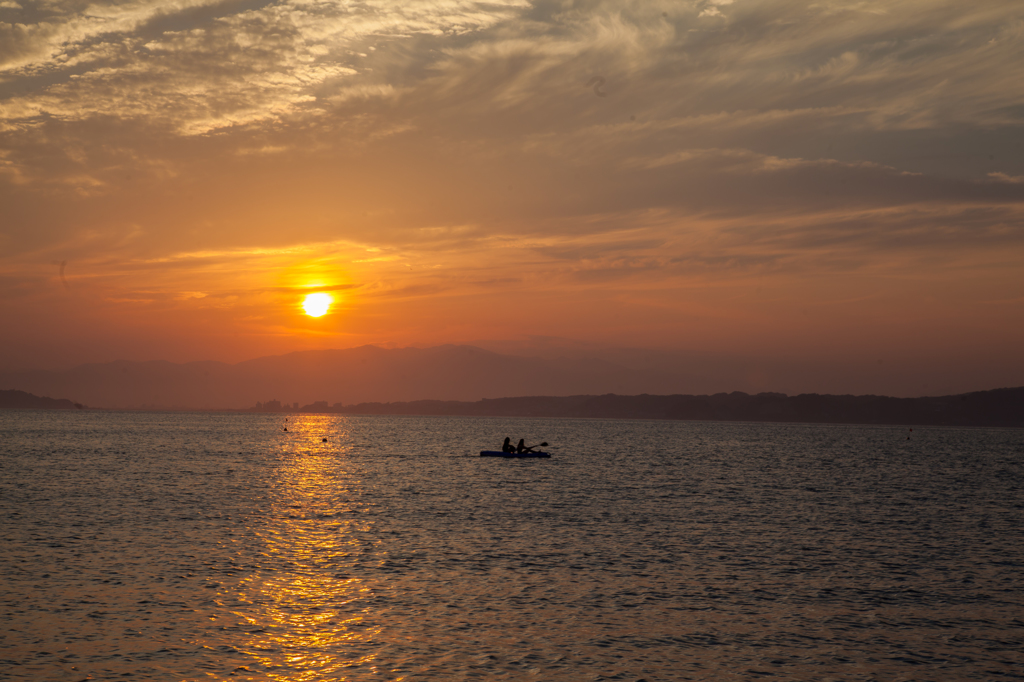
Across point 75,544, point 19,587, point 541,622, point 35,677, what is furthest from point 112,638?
point 75,544

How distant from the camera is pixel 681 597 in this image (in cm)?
3008

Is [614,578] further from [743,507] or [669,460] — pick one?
[669,460]

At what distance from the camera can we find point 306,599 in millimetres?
28281

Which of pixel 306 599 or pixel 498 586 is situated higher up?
pixel 306 599

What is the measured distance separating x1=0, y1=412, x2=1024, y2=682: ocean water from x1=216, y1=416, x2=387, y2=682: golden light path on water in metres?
0.12

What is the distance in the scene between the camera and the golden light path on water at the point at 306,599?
70.1ft

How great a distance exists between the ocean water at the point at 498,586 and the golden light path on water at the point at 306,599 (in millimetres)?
117

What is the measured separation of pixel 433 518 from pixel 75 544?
21.4 m

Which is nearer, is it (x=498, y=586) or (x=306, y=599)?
(x=306, y=599)

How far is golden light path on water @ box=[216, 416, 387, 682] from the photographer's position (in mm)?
21359

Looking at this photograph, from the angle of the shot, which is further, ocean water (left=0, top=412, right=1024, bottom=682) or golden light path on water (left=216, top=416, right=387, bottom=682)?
ocean water (left=0, top=412, right=1024, bottom=682)

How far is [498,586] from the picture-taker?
31.2m

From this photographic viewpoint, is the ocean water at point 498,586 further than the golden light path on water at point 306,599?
Yes

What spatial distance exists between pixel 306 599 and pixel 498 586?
7.54 metres
